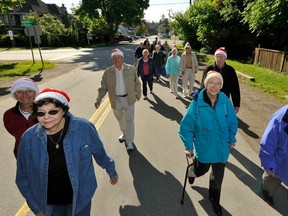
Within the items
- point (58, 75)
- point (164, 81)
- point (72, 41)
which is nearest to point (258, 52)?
point (164, 81)

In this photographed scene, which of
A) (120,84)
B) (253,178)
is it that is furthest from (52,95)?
(253,178)

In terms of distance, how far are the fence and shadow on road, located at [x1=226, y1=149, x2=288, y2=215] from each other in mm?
11787

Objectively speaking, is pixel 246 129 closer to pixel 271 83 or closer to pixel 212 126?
pixel 212 126

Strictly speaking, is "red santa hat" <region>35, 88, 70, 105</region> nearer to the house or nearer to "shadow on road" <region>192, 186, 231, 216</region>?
"shadow on road" <region>192, 186, 231, 216</region>

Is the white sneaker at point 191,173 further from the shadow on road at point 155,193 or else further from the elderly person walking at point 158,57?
the elderly person walking at point 158,57

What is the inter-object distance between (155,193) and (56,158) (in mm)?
2259

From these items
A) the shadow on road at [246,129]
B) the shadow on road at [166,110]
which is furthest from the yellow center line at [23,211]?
the shadow on road at [246,129]

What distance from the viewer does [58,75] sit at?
15352 millimetres

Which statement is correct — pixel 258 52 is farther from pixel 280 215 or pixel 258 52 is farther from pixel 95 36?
pixel 95 36

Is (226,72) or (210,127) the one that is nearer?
(210,127)

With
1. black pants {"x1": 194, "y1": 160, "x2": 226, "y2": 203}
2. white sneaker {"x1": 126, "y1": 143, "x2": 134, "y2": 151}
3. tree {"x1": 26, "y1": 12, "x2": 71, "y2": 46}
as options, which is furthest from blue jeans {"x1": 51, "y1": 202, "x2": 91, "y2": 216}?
tree {"x1": 26, "y1": 12, "x2": 71, "y2": 46}

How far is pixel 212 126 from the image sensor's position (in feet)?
11.0

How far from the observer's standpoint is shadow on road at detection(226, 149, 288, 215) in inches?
149

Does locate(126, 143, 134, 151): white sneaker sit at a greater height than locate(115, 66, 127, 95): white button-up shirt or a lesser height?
lesser
